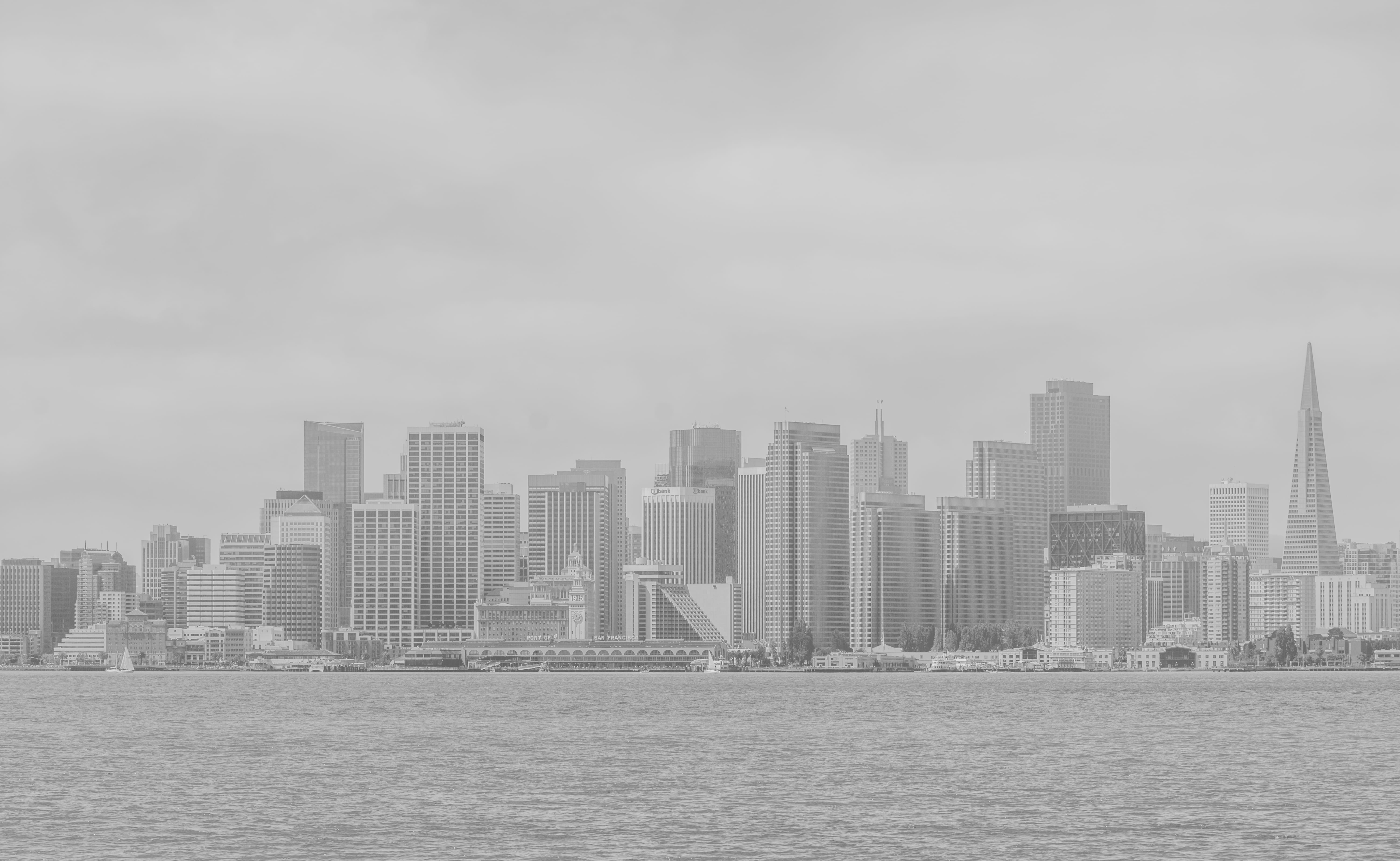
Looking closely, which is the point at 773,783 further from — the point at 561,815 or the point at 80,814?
the point at 80,814

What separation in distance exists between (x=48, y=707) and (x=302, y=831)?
401ft

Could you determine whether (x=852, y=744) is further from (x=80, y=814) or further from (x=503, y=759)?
(x=80, y=814)

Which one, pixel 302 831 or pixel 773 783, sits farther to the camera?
pixel 773 783

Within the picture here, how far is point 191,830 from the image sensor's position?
7612 cm

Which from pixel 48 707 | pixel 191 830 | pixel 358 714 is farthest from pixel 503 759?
pixel 48 707

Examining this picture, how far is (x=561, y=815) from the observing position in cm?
8006

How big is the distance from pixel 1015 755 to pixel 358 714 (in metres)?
69.7

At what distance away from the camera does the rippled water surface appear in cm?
7194

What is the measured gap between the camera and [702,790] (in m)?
90.1

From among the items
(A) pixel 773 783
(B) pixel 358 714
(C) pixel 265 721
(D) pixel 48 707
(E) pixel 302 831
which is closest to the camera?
(E) pixel 302 831

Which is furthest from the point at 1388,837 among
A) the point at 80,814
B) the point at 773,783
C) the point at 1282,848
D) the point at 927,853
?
the point at 80,814

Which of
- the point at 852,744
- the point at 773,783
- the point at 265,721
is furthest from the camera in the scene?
the point at 265,721

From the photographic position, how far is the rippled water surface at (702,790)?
236 feet

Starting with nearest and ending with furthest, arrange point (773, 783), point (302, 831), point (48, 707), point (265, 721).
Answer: point (302, 831), point (773, 783), point (265, 721), point (48, 707)
